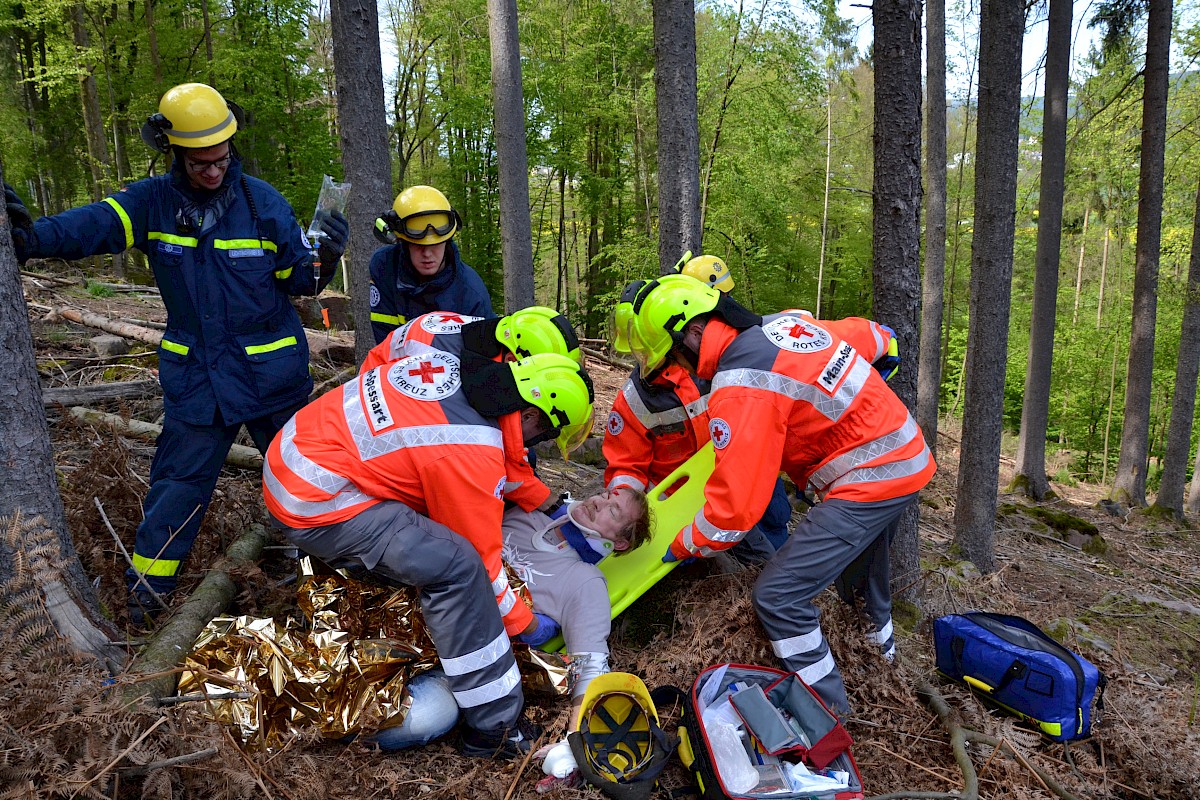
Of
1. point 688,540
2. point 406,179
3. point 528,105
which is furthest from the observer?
point 406,179

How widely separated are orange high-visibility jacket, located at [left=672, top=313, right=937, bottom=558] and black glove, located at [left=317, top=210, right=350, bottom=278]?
80.9 inches

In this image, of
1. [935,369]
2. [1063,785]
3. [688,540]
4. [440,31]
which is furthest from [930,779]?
[440,31]

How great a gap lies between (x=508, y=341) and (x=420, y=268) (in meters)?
1.25

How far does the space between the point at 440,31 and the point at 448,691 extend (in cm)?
2025

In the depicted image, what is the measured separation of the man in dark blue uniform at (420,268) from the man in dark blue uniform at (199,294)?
2.30 ft

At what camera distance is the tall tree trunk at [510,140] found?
8172mm

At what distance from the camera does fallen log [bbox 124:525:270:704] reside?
A: 2.65m

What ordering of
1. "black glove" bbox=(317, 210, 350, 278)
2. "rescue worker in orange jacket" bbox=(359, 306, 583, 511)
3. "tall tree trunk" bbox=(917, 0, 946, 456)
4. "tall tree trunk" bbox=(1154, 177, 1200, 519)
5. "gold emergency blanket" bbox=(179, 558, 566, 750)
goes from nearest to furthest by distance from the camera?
"gold emergency blanket" bbox=(179, 558, 566, 750)
"rescue worker in orange jacket" bbox=(359, 306, 583, 511)
"black glove" bbox=(317, 210, 350, 278)
"tall tree trunk" bbox=(1154, 177, 1200, 519)
"tall tree trunk" bbox=(917, 0, 946, 456)

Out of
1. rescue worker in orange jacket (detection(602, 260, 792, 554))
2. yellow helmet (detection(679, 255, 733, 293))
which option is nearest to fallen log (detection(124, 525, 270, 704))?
rescue worker in orange jacket (detection(602, 260, 792, 554))

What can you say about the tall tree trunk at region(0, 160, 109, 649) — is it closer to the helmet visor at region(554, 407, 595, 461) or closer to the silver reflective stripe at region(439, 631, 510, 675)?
the silver reflective stripe at region(439, 631, 510, 675)

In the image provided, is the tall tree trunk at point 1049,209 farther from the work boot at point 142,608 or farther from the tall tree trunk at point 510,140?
the work boot at point 142,608

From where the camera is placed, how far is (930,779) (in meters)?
3.10

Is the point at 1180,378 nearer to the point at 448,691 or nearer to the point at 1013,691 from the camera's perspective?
the point at 1013,691

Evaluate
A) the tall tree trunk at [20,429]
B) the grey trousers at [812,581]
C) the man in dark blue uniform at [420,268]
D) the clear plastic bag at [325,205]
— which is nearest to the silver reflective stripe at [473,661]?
the grey trousers at [812,581]
